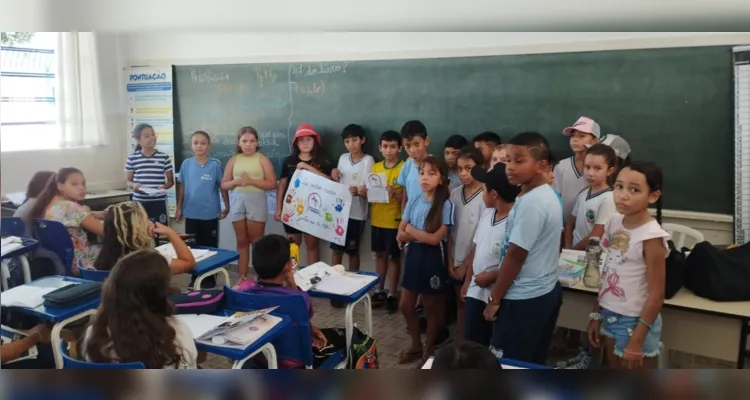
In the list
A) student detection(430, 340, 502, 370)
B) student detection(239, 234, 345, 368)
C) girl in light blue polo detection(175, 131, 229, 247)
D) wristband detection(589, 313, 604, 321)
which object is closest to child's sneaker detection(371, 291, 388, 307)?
student detection(239, 234, 345, 368)

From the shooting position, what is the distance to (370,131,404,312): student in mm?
1437

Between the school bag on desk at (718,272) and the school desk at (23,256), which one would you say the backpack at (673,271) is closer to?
the school bag on desk at (718,272)

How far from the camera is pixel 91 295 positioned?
1.27m

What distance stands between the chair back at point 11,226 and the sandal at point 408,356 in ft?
3.64

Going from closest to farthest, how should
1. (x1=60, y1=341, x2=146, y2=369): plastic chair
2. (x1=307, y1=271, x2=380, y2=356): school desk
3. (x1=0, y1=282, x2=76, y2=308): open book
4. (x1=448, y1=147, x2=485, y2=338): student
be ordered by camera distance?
(x1=60, y1=341, x2=146, y2=369): plastic chair
(x1=0, y1=282, x2=76, y2=308): open book
(x1=448, y1=147, x2=485, y2=338): student
(x1=307, y1=271, x2=380, y2=356): school desk

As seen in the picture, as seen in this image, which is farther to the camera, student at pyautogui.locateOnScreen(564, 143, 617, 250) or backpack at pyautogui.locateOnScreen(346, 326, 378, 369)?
backpack at pyautogui.locateOnScreen(346, 326, 378, 369)

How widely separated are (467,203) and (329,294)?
530mm

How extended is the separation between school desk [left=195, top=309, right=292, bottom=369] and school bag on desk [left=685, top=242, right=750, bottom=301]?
3.91 ft

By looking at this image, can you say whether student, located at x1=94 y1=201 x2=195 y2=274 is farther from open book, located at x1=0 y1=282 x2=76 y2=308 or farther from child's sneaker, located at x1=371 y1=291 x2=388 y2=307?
child's sneaker, located at x1=371 y1=291 x2=388 y2=307

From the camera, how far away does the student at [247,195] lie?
4.62ft

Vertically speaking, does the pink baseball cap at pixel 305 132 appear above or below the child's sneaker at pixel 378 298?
above

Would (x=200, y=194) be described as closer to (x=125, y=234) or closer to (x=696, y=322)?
(x=125, y=234)

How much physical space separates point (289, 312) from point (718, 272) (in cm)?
126

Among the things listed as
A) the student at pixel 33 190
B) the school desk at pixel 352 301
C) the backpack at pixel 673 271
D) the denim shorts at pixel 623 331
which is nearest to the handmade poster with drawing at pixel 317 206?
the school desk at pixel 352 301
